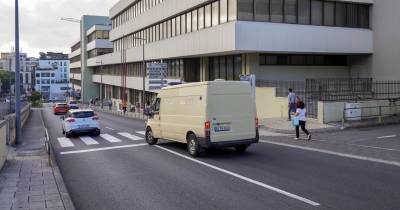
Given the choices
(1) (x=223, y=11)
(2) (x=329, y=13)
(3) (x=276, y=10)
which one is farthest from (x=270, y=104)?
(2) (x=329, y=13)

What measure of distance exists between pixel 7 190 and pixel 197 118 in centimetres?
677

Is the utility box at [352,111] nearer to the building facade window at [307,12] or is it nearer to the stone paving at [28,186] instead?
the building facade window at [307,12]

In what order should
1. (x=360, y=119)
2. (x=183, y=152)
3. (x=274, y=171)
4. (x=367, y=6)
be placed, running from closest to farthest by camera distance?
(x=274, y=171), (x=183, y=152), (x=360, y=119), (x=367, y=6)

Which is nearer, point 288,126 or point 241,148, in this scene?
point 241,148

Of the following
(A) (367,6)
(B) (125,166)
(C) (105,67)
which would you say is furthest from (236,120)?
(C) (105,67)

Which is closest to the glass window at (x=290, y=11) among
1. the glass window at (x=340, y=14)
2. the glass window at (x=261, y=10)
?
the glass window at (x=261, y=10)

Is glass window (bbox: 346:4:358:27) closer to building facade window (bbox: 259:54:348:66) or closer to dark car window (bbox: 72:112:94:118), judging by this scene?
building facade window (bbox: 259:54:348:66)

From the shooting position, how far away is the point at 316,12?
3369 cm

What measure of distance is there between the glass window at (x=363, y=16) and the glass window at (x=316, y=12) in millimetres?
3988

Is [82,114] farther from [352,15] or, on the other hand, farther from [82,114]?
[352,15]

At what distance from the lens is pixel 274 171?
40.0 ft

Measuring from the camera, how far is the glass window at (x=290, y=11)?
32062 millimetres

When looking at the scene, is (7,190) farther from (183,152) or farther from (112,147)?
(112,147)

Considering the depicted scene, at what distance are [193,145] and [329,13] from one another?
22921 mm
